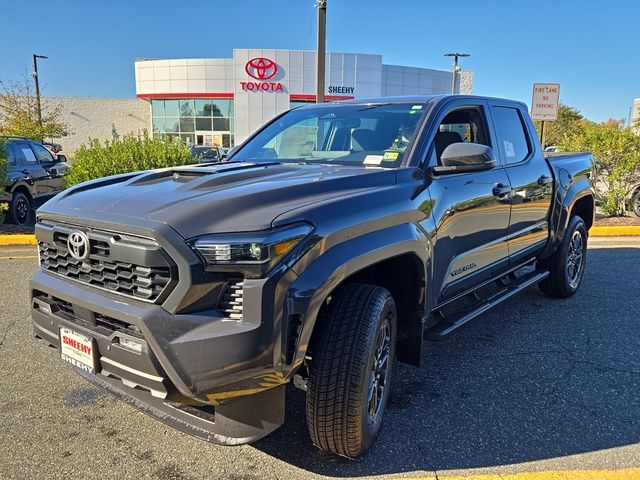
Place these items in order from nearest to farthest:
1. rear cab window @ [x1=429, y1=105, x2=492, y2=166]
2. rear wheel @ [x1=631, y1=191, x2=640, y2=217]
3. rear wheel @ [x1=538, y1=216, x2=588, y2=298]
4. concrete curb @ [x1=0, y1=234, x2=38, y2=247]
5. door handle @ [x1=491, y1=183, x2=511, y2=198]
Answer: rear cab window @ [x1=429, y1=105, x2=492, y2=166] < door handle @ [x1=491, y1=183, x2=511, y2=198] < rear wheel @ [x1=538, y1=216, x2=588, y2=298] < concrete curb @ [x1=0, y1=234, x2=38, y2=247] < rear wheel @ [x1=631, y1=191, x2=640, y2=217]

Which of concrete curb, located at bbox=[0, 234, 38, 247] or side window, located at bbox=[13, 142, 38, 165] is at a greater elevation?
side window, located at bbox=[13, 142, 38, 165]

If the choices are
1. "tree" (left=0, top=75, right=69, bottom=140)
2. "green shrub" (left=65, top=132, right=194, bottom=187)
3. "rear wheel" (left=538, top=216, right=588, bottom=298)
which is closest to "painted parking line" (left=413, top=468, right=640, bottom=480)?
"rear wheel" (left=538, top=216, right=588, bottom=298)

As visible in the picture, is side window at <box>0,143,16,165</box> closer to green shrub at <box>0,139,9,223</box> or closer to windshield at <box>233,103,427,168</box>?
green shrub at <box>0,139,9,223</box>

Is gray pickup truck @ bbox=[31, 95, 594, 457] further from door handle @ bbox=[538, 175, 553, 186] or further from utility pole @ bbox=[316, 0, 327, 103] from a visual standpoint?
utility pole @ bbox=[316, 0, 327, 103]

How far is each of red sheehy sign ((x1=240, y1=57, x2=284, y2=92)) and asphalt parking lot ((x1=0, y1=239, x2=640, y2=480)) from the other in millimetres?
34757

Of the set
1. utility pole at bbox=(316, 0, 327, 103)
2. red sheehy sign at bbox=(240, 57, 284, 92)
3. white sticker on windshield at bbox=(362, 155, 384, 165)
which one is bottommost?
white sticker on windshield at bbox=(362, 155, 384, 165)

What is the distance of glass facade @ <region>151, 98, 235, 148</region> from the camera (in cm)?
3897

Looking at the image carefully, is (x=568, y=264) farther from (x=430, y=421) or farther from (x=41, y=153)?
(x=41, y=153)

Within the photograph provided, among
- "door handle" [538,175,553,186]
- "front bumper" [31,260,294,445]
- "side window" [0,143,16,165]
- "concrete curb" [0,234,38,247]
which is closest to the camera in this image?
"front bumper" [31,260,294,445]

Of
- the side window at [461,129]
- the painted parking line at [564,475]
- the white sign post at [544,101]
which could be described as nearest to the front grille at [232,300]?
the painted parking line at [564,475]

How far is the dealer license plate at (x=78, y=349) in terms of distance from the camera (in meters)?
2.36

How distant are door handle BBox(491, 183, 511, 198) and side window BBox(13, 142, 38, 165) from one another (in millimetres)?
9697

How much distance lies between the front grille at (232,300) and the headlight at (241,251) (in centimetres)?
6

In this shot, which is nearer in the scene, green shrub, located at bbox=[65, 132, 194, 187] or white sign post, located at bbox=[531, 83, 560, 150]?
green shrub, located at bbox=[65, 132, 194, 187]
